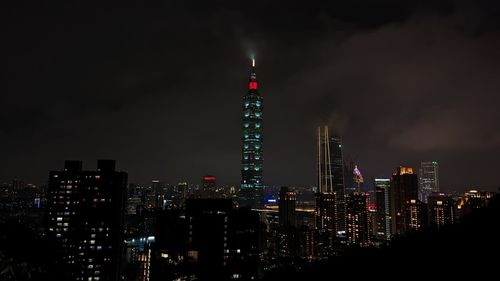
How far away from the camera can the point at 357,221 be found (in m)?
71.2

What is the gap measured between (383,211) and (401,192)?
671 centimetres

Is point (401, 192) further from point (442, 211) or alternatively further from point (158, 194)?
point (158, 194)

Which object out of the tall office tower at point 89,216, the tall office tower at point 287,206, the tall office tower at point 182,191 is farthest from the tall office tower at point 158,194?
the tall office tower at point 89,216

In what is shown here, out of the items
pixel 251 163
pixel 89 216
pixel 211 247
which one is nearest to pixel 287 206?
pixel 251 163

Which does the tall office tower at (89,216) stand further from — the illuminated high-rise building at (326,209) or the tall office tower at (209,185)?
the tall office tower at (209,185)

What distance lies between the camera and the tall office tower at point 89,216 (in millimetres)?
39812

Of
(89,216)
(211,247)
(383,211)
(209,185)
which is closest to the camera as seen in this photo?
(211,247)

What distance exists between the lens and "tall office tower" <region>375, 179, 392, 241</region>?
77438mm

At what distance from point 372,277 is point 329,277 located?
5.38ft

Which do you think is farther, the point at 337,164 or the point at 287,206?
the point at 337,164

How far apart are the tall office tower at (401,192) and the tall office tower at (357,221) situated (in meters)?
6.33

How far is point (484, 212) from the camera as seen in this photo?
12031 mm

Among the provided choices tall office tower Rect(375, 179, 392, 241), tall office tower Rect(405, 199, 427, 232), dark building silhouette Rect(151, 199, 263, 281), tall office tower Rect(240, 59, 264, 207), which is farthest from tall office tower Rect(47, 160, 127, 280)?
tall office tower Rect(240, 59, 264, 207)

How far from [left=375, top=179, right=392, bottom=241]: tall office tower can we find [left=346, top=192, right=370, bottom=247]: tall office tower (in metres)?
4.84
